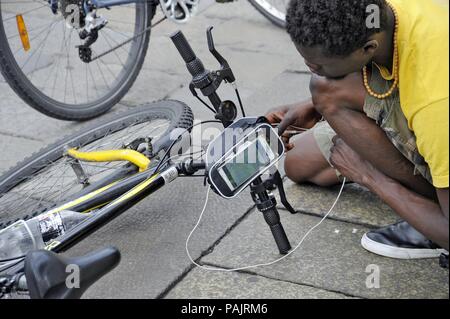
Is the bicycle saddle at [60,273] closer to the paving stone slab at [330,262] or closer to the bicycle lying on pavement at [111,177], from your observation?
the bicycle lying on pavement at [111,177]

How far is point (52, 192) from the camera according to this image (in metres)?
3.76

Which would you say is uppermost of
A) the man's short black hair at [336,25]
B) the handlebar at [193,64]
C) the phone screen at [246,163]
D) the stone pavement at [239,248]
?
the man's short black hair at [336,25]

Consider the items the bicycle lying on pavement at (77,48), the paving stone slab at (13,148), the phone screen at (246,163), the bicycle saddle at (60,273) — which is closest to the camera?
the bicycle saddle at (60,273)

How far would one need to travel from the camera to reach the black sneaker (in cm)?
315

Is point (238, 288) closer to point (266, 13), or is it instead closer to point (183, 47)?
point (183, 47)

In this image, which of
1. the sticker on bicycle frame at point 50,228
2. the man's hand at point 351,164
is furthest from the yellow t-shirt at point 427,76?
the sticker on bicycle frame at point 50,228

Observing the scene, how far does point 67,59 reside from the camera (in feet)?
17.4

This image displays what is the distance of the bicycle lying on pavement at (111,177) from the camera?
8.02 ft

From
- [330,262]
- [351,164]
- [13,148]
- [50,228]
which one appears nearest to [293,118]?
[351,164]

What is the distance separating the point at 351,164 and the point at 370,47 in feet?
1.92

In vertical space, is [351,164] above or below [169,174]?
below

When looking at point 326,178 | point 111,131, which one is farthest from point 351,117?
point 111,131

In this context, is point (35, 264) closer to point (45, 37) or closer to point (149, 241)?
point (149, 241)

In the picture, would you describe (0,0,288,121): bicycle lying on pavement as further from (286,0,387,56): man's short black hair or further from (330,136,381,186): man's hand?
(286,0,387,56): man's short black hair
